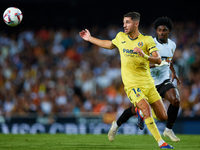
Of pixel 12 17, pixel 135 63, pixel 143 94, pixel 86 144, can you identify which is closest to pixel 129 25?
pixel 135 63

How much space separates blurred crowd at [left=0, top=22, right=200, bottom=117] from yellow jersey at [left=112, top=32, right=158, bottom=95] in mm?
6100

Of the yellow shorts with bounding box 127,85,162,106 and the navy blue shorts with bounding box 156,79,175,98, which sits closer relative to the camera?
the yellow shorts with bounding box 127,85,162,106

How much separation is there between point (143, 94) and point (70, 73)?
10.4 m

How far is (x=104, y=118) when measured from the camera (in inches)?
526

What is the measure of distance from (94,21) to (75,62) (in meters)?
3.79

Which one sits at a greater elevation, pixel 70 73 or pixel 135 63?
pixel 70 73

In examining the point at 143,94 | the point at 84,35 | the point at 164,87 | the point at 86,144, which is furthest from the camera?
the point at 164,87

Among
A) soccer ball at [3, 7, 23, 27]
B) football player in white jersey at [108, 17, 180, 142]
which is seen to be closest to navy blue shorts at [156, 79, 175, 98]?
football player in white jersey at [108, 17, 180, 142]

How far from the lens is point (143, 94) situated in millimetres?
7129

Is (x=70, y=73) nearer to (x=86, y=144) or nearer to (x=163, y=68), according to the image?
(x=163, y=68)

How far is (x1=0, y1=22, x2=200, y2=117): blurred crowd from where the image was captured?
15.2 meters

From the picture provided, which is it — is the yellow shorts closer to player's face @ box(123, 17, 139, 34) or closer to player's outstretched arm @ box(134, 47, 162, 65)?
player's outstretched arm @ box(134, 47, 162, 65)

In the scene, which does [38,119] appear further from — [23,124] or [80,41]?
[80,41]

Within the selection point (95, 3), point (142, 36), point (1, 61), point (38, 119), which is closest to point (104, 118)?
point (38, 119)
